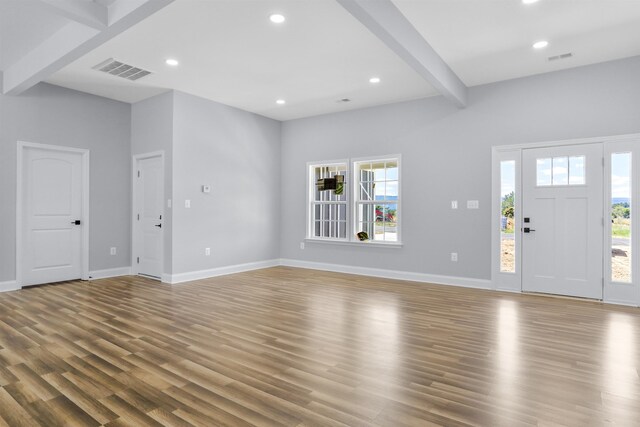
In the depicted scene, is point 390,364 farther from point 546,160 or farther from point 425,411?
point 546,160

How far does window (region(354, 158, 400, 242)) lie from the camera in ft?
20.9

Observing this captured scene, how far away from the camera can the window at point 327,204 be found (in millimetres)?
6977

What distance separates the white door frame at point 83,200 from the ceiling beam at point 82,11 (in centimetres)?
294

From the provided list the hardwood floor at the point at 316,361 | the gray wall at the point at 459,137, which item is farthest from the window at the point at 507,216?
the hardwood floor at the point at 316,361

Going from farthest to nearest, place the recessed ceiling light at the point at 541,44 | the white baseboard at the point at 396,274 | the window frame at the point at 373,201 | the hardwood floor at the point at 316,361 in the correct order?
1. the window frame at the point at 373,201
2. the white baseboard at the point at 396,274
3. the recessed ceiling light at the point at 541,44
4. the hardwood floor at the point at 316,361

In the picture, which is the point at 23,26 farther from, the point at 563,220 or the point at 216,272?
the point at 563,220

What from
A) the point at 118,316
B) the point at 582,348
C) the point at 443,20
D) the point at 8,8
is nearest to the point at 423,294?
the point at 582,348

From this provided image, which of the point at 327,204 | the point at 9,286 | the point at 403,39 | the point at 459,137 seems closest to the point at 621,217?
the point at 459,137

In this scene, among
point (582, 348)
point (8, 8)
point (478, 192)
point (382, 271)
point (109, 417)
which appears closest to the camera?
point (109, 417)

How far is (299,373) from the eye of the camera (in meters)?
2.51

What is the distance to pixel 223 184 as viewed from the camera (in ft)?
21.3

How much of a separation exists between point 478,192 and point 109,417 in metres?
5.12

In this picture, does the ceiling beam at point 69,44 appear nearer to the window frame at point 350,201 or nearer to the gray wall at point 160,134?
the gray wall at point 160,134

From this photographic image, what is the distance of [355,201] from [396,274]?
1.49 metres
